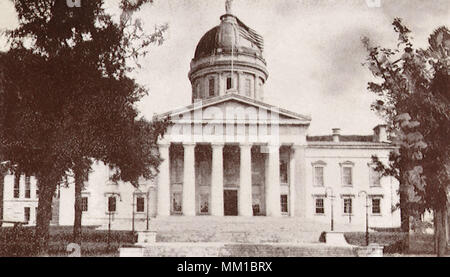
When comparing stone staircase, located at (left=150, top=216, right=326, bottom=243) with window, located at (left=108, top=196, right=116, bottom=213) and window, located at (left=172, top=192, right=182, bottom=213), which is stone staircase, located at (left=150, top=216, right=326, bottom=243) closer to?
window, located at (left=108, top=196, right=116, bottom=213)

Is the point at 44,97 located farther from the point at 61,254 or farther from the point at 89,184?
the point at 89,184

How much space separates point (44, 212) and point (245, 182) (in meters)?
15.7

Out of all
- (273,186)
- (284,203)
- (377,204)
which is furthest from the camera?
(284,203)

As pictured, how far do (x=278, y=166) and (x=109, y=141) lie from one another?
14.9m

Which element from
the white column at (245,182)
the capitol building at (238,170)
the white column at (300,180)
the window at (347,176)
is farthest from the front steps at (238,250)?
the white column at (245,182)

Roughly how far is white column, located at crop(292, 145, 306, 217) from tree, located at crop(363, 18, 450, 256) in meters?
11.9

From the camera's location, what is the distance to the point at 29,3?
599 inches

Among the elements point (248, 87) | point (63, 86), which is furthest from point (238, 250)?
point (248, 87)

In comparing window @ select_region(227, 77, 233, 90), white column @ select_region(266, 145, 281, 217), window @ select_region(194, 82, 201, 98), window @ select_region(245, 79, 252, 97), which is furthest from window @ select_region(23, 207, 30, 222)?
window @ select_region(245, 79, 252, 97)

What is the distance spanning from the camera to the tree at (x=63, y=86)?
15094 millimetres

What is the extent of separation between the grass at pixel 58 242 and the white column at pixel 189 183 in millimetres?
12404

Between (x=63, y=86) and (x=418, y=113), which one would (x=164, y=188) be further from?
(x=418, y=113)

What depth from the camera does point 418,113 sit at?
50.1 feet
